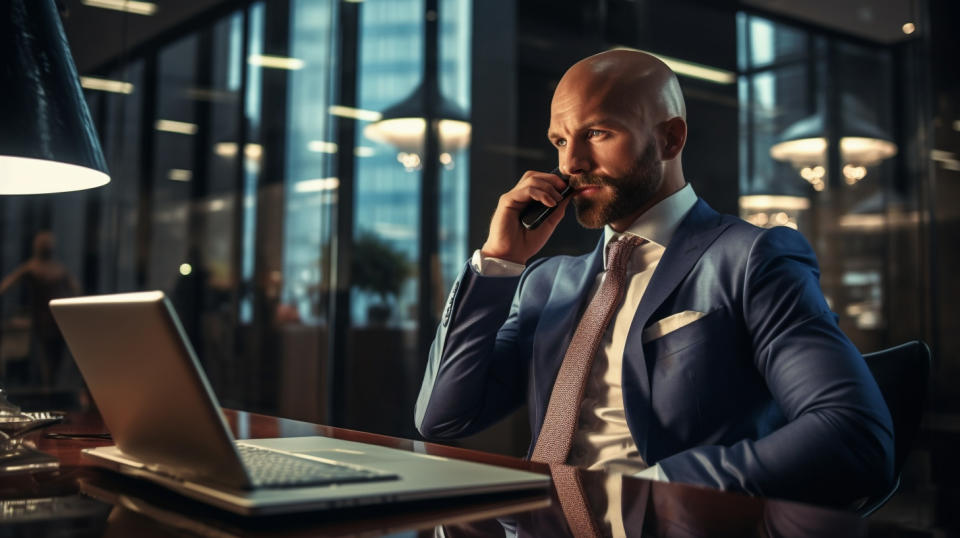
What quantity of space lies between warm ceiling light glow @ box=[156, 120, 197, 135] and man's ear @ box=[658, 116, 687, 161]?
4146mm

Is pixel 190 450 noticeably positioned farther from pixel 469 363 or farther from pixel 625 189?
pixel 625 189

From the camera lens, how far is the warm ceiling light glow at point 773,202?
2.96 meters

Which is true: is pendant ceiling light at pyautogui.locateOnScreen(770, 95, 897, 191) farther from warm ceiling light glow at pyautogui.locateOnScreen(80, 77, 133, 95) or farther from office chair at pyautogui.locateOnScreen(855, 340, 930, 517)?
warm ceiling light glow at pyautogui.locateOnScreen(80, 77, 133, 95)

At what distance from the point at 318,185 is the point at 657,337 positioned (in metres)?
3.97

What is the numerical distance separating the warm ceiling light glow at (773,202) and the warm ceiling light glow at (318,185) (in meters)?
2.76

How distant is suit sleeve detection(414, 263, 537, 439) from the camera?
1.68m

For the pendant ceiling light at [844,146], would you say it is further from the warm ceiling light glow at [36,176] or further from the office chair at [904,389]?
the warm ceiling light glow at [36,176]

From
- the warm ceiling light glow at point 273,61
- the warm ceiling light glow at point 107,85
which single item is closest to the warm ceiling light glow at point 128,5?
the warm ceiling light glow at point 107,85

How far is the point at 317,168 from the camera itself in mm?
5141

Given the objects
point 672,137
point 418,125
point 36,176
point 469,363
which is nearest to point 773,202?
point 672,137

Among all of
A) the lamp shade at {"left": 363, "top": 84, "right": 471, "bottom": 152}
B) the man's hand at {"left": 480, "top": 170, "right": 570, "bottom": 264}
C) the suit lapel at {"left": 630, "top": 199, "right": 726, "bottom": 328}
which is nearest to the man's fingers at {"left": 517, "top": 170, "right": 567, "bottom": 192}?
the man's hand at {"left": 480, "top": 170, "right": 570, "bottom": 264}

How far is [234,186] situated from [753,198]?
3.33m

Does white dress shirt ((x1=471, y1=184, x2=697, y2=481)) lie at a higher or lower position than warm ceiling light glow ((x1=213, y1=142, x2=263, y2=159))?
lower

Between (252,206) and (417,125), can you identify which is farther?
(252,206)
